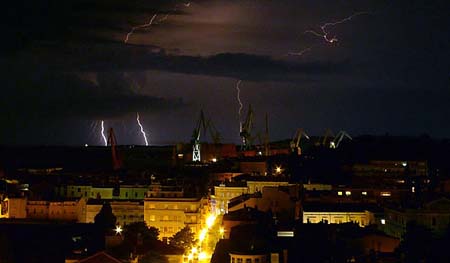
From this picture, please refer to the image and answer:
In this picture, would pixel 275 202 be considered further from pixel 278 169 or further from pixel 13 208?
pixel 278 169

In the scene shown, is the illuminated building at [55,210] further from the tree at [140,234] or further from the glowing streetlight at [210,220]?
the tree at [140,234]

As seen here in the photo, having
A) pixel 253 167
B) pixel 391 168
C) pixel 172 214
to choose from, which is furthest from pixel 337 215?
pixel 253 167

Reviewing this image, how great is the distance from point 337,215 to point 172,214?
4.75 metres

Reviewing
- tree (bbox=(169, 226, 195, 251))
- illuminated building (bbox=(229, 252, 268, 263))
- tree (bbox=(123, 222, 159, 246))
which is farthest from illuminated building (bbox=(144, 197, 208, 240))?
illuminated building (bbox=(229, 252, 268, 263))

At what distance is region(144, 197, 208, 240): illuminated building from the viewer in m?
18.3

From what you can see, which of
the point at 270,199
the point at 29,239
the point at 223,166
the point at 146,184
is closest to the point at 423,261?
the point at 270,199

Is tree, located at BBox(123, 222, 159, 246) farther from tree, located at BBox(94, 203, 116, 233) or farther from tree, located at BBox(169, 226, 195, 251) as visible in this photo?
tree, located at BBox(94, 203, 116, 233)

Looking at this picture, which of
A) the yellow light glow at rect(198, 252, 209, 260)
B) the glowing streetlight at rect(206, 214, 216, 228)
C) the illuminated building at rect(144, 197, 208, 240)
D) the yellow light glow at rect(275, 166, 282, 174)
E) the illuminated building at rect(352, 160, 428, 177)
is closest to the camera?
the yellow light glow at rect(198, 252, 209, 260)

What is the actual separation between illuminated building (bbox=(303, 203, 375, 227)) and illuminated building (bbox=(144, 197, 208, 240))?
3474 millimetres

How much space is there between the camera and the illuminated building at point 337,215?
15.9m

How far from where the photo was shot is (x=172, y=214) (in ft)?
60.8

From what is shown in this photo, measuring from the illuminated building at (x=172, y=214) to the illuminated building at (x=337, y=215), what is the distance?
3.47m

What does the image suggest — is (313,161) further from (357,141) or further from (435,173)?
(357,141)

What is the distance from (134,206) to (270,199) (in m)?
5.01
